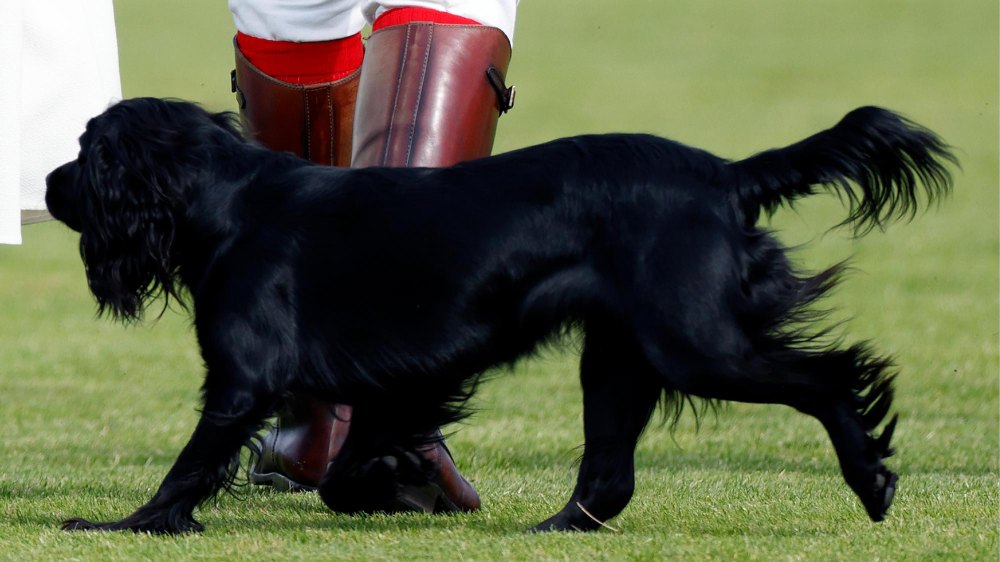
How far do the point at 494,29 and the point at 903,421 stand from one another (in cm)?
287

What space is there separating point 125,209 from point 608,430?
4.10ft

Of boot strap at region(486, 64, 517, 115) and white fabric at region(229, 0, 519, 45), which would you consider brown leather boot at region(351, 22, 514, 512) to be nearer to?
boot strap at region(486, 64, 517, 115)

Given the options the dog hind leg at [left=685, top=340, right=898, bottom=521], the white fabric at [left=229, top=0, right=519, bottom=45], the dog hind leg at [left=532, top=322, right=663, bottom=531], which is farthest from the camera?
the white fabric at [left=229, top=0, right=519, bottom=45]

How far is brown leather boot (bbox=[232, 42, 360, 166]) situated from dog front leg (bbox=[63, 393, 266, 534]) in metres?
1.33

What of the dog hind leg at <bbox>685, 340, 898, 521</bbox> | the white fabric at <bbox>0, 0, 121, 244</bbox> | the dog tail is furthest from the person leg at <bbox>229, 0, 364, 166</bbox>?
the dog hind leg at <bbox>685, 340, 898, 521</bbox>

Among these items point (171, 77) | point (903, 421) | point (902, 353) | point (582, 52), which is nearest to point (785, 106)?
point (582, 52)

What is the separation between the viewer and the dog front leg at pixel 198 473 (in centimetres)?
338

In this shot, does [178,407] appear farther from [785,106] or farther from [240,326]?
[785,106]

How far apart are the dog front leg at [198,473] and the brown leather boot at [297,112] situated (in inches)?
52.4

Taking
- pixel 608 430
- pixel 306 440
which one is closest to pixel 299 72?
pixel 306 440

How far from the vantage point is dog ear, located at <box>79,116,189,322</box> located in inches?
136

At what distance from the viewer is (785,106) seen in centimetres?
2131

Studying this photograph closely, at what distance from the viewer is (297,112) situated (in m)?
4.52

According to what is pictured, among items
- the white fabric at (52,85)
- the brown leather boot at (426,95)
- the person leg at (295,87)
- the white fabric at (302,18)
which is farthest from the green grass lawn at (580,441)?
the white fabric at (302,18)
